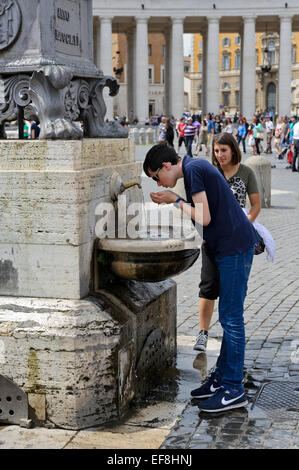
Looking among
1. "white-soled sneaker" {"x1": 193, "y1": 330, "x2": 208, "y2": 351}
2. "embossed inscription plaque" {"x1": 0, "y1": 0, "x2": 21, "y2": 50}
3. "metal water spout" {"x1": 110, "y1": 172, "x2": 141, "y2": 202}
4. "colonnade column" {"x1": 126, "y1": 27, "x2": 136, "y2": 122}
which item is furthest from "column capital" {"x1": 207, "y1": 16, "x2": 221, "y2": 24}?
"metal water spout" {"x1": 110, "y1": 172, "x2": 141, "y2": 202}

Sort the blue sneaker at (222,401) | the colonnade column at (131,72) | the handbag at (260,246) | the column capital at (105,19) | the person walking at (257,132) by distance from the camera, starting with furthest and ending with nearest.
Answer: the colonnade column at (131,72)
the column capital at (105,19)
the person walking at (257,132)
the handbag at (260,246)
the blue sneaker at (222,401)

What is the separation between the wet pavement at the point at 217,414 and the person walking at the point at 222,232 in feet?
0.69

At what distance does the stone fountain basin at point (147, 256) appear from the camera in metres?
4.63

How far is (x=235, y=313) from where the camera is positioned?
4629mm

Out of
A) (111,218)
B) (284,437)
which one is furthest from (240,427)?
(111,218)

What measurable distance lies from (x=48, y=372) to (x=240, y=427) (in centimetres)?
118

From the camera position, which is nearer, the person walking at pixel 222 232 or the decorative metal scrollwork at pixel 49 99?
the person walking at pixel 222 232

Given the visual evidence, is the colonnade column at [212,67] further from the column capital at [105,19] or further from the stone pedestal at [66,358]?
the stone pedestal at [66,358]

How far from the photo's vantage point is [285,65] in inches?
2685

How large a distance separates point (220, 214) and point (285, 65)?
66517mm

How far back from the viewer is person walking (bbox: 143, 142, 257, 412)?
442 cm

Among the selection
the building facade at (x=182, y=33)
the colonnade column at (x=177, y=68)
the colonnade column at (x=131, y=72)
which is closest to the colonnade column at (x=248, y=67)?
the building facade at (x=182, y=33)

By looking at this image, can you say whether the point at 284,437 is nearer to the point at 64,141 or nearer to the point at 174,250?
the point at 174,250

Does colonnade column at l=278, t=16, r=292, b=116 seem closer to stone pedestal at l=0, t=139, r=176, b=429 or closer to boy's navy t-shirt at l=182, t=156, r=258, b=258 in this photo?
boy's navy t-shirt at l=182, t=156, r=258, b=258
